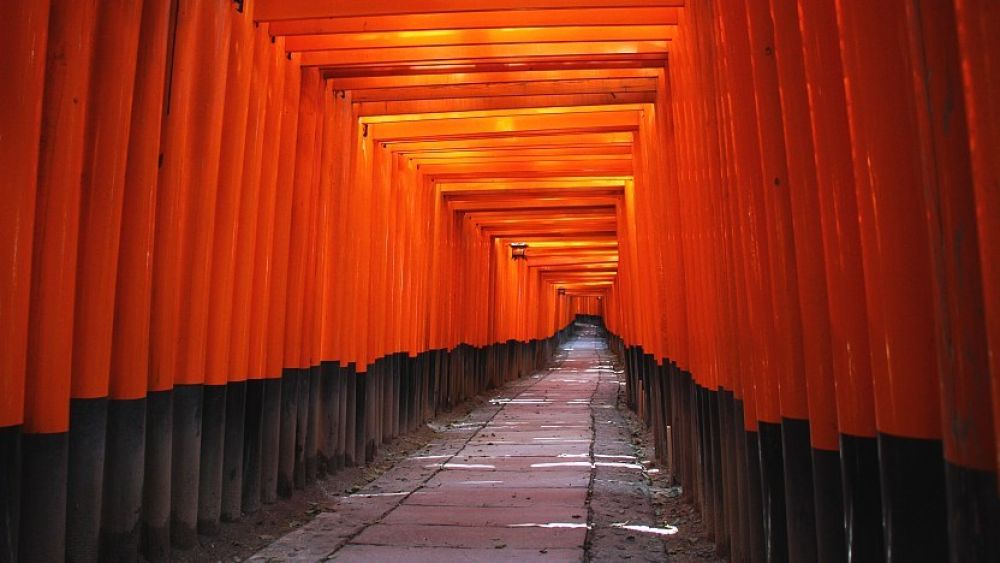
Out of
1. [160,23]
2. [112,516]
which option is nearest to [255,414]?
[112,516]

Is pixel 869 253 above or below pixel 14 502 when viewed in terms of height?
above

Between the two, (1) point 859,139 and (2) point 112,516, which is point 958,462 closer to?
(1) point 859,139

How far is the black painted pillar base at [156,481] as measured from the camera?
405cm

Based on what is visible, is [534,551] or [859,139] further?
[534,551]

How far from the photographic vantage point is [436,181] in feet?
36.5

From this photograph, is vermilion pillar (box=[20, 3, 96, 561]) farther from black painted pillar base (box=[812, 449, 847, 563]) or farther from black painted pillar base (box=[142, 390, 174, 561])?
black painted pillar base (box=[812, 449, 847, 563])

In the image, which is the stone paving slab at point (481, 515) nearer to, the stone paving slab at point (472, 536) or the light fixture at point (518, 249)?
the stone paving slab at point (472, 536)

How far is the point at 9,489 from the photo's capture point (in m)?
3.03

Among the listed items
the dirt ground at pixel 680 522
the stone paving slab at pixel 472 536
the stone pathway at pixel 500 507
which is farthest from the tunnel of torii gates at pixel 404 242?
the stone paving slab at pixel 472 536

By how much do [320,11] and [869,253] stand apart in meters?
4.69

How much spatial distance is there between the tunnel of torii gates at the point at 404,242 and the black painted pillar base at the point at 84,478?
0.01m

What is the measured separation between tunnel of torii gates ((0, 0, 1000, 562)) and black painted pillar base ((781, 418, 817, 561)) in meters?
0.01

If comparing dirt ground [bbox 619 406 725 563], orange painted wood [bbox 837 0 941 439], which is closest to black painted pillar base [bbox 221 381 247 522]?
dirt ground [bbox 619 406 725 563]

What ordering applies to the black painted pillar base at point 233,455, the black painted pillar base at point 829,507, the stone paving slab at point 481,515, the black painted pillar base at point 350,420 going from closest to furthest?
the black painted pillar base at point 829,507 < the black painted pillar base at point 233,455 < the stone paving slab at point 481,515 < the black painted pillar base at point 350,420
